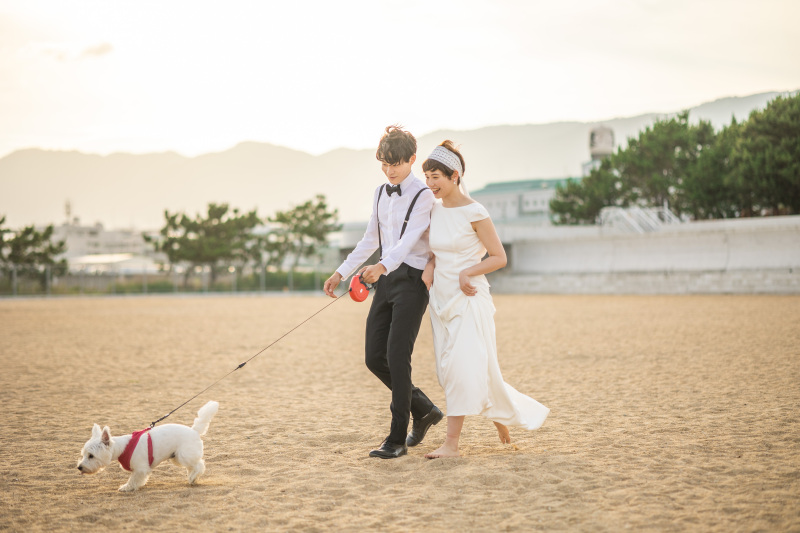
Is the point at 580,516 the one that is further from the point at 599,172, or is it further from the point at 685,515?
the point at 599,172

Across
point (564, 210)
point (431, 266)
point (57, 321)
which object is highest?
point (564, 210)

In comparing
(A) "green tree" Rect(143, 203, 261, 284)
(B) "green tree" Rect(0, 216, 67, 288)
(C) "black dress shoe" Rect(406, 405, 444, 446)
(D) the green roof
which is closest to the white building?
(D) the green roof

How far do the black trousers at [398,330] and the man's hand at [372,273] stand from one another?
0.40ft

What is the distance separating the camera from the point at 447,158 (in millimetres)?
4695

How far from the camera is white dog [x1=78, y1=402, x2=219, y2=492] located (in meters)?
4.08

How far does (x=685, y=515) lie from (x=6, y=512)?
3291 millimetres

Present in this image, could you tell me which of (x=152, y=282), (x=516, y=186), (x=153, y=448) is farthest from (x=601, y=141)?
(x=153, y=448)

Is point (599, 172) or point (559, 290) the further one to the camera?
point (599, 172)

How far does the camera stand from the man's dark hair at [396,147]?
468 cm

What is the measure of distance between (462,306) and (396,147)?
1.06 m

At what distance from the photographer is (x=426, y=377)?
894cm

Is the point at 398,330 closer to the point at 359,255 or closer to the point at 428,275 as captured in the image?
the point at 428,275

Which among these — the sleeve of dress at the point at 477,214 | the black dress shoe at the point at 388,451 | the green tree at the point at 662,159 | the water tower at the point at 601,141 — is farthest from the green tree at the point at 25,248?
the water tower at the point at 601,141

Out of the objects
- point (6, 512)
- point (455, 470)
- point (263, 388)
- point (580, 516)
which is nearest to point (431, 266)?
point (455, 470)
